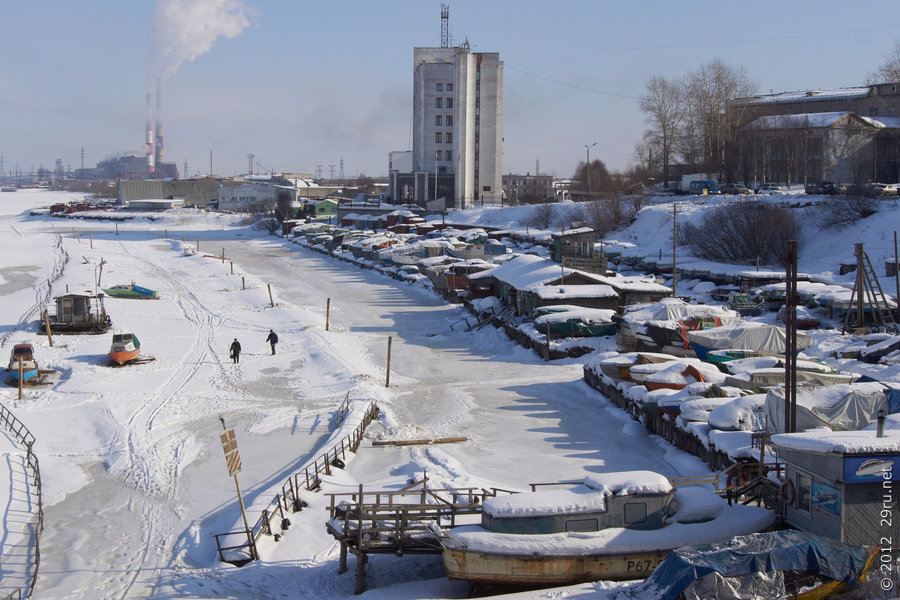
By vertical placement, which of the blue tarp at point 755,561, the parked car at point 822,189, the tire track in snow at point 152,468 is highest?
the parked car at point 822,189

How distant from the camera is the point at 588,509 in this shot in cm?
1239

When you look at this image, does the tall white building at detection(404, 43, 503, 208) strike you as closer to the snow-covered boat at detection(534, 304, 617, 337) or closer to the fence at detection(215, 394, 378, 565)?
the snow-covered boat at detection(534, 304, 617, 337)

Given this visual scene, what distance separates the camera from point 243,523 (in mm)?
15219

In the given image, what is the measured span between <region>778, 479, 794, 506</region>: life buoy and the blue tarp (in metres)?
1.27

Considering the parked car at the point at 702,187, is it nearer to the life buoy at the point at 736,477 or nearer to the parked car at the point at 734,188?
the parked car at the point at 734,188

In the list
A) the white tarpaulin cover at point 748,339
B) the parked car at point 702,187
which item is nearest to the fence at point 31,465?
→ the white tarpaulin cover at point 748,339

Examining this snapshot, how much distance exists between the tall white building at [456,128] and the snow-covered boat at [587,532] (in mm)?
79132

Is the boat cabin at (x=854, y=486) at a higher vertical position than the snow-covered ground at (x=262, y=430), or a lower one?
higher

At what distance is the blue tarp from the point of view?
10.5 m

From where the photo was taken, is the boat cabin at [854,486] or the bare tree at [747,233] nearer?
the boat cabin at [854,486]

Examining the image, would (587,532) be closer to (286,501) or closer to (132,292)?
(286,501)

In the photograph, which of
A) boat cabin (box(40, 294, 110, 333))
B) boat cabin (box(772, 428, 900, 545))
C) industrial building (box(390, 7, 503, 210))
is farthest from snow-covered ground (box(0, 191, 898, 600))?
industrial building (box(390, 7, 503, 210))

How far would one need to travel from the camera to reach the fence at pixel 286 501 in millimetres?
14000

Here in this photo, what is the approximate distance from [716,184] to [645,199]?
5802 millimetres
